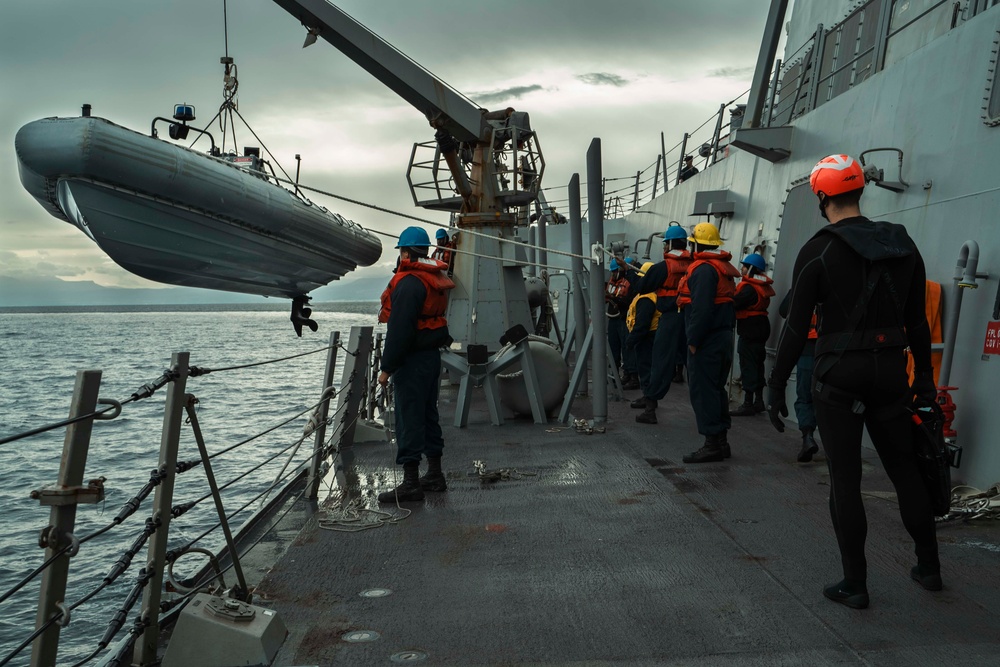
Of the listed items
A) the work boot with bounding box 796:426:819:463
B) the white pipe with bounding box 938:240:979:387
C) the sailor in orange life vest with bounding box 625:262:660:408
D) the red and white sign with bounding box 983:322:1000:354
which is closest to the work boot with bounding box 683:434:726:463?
the work boot with bounding box 796:426:819:463

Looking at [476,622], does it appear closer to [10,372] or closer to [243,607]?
[243,607]

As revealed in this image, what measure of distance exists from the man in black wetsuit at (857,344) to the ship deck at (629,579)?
0.89 ft

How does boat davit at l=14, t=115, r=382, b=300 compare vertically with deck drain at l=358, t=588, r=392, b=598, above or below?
above

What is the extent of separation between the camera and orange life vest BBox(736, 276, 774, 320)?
25.6 feet

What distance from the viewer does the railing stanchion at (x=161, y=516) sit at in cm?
274

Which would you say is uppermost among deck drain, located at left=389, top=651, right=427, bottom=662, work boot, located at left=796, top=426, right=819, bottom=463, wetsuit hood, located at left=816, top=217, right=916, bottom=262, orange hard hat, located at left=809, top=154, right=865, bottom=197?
orange hard hat, located at left=809, top=154, right=865, bottom=197

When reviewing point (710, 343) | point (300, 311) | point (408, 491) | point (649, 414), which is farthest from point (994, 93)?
point (300, 311)

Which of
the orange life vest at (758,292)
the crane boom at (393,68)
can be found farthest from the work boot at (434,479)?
the crane boom at (393,68)

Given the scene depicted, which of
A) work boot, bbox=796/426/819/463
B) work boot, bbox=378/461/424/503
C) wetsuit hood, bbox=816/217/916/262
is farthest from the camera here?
work boot, bbox=796/426/819/463

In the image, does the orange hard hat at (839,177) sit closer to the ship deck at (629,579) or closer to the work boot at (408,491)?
the ship deck at (629,579)

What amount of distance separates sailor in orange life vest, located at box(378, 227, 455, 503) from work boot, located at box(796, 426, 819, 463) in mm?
2504

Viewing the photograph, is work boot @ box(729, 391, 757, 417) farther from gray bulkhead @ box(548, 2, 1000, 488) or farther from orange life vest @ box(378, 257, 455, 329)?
orange life vest @ box(378, 257, 455, 329)

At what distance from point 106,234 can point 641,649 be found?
760 centimetres

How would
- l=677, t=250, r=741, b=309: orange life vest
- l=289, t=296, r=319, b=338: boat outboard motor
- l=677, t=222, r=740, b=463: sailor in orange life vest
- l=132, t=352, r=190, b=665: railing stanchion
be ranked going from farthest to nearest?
l=289, t=296, r=319, b=338: boat outboard motor < l=677, t=250, r=741, b=309: orange life vest < l=677, t=222, r=740, b=463: sailor in orange life vest < l=132, t=352, r=190, b=665: railing stanchion
